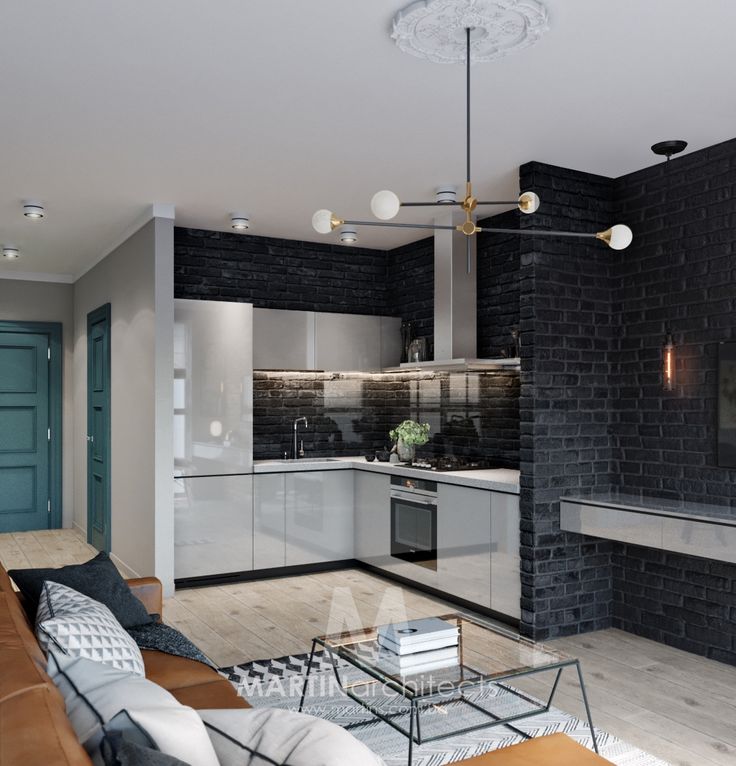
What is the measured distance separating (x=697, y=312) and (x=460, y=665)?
2478 mm

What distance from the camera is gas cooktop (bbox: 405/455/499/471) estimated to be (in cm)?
548

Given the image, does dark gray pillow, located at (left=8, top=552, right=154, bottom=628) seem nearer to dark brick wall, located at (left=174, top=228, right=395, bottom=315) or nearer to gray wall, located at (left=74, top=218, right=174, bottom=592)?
gray wall, located at (left=74, top=218, right=174, bottom=592)

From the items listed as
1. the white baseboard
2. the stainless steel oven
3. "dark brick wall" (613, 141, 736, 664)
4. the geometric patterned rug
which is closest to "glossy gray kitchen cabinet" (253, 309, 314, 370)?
the stainless steel oven

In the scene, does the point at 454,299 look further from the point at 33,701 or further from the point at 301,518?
the point at 33,701

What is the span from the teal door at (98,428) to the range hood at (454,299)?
298cm

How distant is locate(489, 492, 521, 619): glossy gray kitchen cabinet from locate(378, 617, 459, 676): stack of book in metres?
1.59

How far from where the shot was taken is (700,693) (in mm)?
3658

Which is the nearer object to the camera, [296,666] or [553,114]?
[553,114]

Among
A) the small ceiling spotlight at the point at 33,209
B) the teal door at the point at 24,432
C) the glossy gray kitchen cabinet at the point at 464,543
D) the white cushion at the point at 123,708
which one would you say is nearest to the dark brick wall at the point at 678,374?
the glossy gray kitchen cabinet at the point at 464,543

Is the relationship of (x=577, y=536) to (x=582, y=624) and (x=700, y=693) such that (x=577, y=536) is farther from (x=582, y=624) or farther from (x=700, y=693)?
(x=700, y=693)

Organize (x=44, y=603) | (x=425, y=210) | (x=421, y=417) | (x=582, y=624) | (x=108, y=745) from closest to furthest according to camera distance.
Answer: (x=108, y=745)
(x=44, y=603)
(x=582, y=624)
(x=425, y=210)
(x=421, y=417)

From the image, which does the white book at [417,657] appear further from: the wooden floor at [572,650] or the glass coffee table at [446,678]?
the wooden floor at [572,650]

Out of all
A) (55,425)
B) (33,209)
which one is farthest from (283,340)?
(55,425)

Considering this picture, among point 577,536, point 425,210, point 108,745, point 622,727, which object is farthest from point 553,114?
point 108,745
